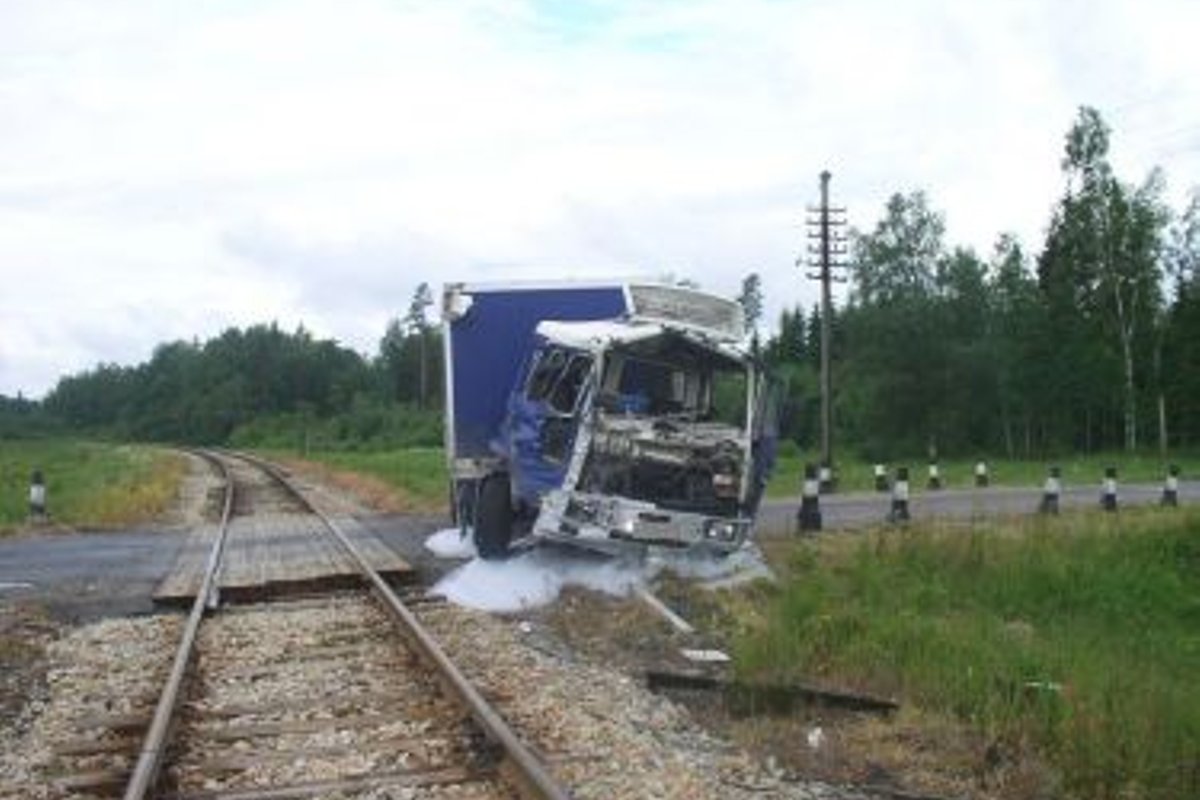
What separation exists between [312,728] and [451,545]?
1153 cm

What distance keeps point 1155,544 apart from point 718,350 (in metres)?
9.92

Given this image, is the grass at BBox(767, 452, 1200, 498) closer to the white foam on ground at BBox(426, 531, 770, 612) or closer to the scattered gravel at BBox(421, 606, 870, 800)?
the white foam on ground at BBox(426, 531, 770, 612)

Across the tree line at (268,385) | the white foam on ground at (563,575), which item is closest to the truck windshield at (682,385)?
the white foam on ground at (563,575)

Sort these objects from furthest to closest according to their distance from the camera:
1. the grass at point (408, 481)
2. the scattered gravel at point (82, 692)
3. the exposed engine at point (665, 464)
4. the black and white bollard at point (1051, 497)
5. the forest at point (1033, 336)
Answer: the forest at point (1033, 336)
the grass at point (408, 481)
the black and white bollard at point (1051, 497)
the exposed engine at point (665, 464)
the scattered gravel at point (82, 692)

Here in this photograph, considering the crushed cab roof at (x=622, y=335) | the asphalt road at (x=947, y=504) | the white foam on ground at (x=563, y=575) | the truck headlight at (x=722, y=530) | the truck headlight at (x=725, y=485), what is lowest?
the white foam on ground at (x=563, y=575)

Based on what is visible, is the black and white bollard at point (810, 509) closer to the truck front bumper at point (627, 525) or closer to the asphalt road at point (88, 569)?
the truck front bumper at point (627, 525)

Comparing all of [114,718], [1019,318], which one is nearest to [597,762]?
[114,718]

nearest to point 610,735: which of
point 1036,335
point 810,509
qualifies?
point 810,509

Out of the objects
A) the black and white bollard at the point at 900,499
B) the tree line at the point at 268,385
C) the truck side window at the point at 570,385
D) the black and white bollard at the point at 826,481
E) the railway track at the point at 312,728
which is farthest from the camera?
the tree line at the point at 268,385

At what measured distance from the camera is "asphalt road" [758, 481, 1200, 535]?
25.7 meters

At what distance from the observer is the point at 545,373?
58.3ft

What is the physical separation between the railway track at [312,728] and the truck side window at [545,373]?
3883mm

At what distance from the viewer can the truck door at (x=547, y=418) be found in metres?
16.5

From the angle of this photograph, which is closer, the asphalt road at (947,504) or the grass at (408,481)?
the asphalt road at (947,504)
